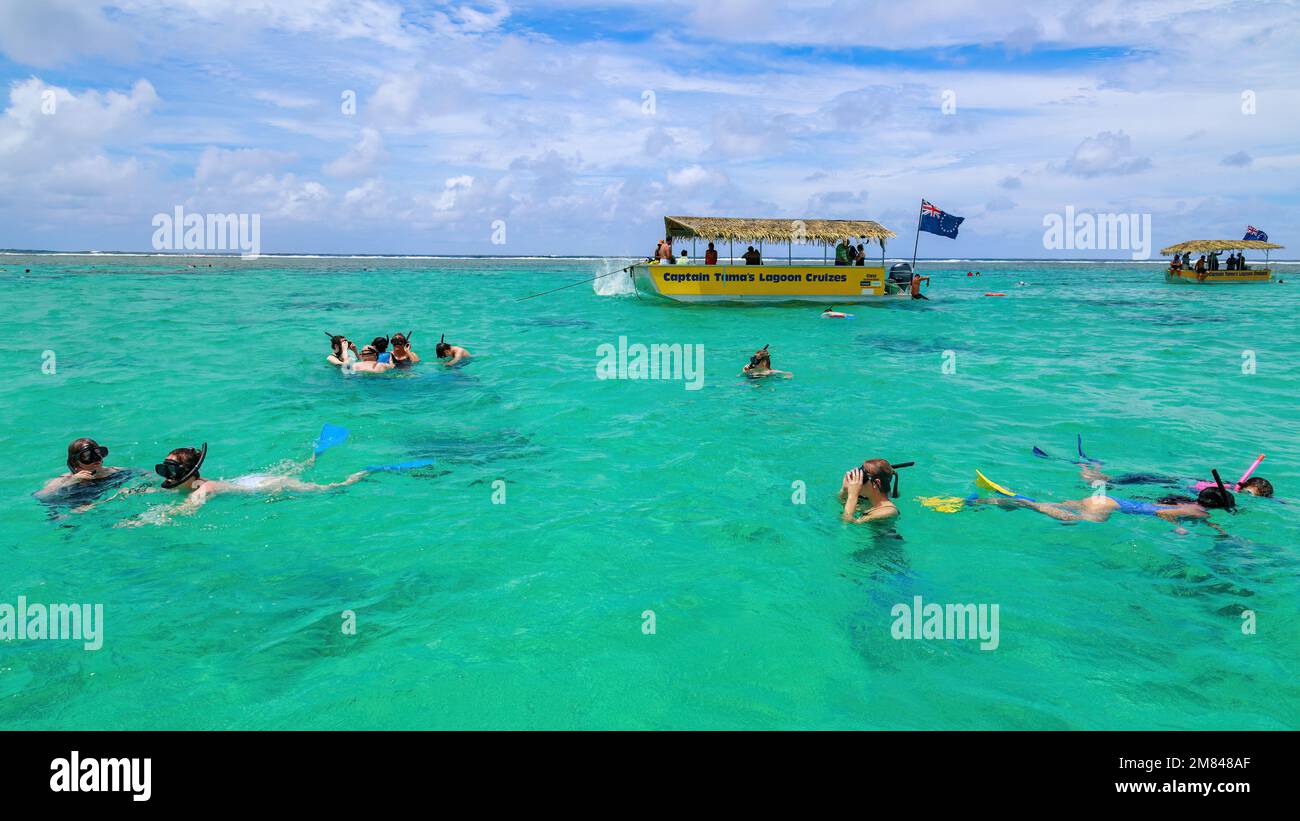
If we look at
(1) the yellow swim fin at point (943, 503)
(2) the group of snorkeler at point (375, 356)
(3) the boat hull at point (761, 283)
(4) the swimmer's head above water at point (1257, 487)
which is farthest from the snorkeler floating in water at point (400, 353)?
(3) the boat hull at point (761, 283)

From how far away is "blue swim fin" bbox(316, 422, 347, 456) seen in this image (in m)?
9.56

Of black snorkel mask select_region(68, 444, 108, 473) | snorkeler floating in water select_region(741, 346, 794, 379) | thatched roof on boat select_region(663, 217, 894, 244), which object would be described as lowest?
black snorkel mask select_region(68, 444, 108, 473)

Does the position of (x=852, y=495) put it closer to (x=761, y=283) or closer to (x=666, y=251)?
(x=666, y=251)

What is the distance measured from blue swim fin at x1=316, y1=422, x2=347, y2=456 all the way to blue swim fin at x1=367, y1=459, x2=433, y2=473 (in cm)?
98

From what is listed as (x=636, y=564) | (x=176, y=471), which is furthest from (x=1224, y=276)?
(x=176, y=471)

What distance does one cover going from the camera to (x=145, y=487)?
26.2ft

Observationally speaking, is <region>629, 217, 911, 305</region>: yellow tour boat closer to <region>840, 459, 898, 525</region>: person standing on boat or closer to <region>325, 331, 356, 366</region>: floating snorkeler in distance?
<region>325, 331, 356, 366</region>: floating snorkeler in distance

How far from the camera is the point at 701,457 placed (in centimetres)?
973

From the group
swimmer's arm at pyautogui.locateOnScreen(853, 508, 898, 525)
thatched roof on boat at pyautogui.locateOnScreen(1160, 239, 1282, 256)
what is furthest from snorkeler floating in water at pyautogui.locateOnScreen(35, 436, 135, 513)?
thatched roof on boat at pyautogui.locateOnScreen(1160, 239, 1282, 256)
